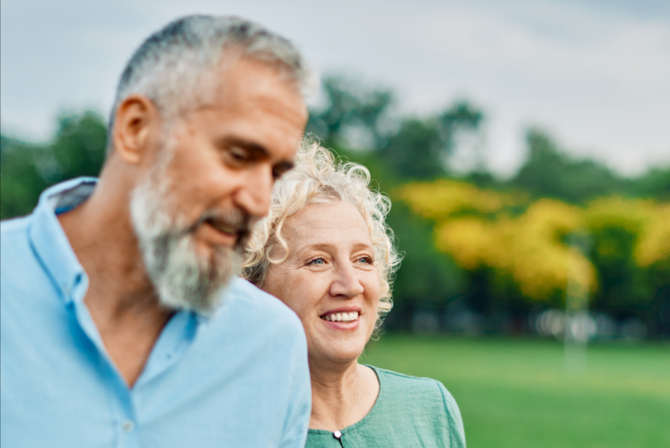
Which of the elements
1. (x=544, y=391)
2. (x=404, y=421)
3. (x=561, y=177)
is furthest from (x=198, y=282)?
(x=561, y=177)

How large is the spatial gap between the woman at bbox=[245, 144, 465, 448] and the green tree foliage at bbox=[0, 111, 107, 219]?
32577 mm

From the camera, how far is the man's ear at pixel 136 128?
1.66 metres

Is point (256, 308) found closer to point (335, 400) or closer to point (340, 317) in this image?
point (340, 317)

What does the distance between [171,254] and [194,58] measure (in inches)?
19.0

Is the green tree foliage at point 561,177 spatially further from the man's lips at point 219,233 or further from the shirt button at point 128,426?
the shirt button at point 128,426

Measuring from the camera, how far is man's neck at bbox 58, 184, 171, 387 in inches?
66.7

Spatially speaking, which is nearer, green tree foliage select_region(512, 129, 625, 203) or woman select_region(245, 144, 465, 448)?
woman select_region(245, 144, 465, 448)

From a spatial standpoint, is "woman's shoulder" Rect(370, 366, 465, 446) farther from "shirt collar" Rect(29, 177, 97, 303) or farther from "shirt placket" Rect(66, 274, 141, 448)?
"shirt collar" Rect(29, 177, 97, 303)

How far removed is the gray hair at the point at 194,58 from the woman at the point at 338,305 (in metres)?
0.93

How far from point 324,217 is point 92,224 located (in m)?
1.06

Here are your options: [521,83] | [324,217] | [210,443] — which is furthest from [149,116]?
[521,83]

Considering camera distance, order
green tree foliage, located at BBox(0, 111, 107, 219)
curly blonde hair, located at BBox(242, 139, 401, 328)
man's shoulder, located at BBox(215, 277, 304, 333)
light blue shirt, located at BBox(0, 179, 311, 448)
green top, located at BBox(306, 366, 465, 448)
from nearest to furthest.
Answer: light blue shirt, located at BBox(0, 179, 311, 448) → man's shoulder, located at BBox(215, 277, 304, 333) → green top, located at BBox(306, 366, 465, 448) → curly blonde hair, located at BBox(242, 139, 401, 328) → green tree foliage, located at BBox(0, 111, 107, 219)

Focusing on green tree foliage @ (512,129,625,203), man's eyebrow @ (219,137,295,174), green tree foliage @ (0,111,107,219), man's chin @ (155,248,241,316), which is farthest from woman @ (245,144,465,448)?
green tree foliage @ (512,129,625,203)

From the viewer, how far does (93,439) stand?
1529 millimetres
